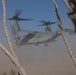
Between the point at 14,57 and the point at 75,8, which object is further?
the point at 14,57

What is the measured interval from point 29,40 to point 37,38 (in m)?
1.67

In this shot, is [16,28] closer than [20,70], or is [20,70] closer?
[20,70]

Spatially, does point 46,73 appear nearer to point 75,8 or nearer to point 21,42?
point 21,42

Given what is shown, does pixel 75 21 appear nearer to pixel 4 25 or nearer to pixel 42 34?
pixel 4 25

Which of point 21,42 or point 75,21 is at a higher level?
point 75,21

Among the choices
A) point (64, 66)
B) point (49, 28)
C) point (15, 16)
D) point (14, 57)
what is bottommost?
point (64, 66)

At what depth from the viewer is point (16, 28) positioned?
65.7m

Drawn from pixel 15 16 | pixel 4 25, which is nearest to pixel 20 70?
pixel 4 25

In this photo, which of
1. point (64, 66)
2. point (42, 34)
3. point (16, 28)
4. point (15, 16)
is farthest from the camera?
point (16, 28)

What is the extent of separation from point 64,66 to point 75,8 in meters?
56.4

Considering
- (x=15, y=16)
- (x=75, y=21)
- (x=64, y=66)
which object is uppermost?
(x=75, y=21)

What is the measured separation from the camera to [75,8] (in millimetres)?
4309

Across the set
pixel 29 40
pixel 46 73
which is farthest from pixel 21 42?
pixel 46 73

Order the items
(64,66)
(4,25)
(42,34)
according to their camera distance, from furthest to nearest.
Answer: (64,66) < (42,34) < (4,25)
